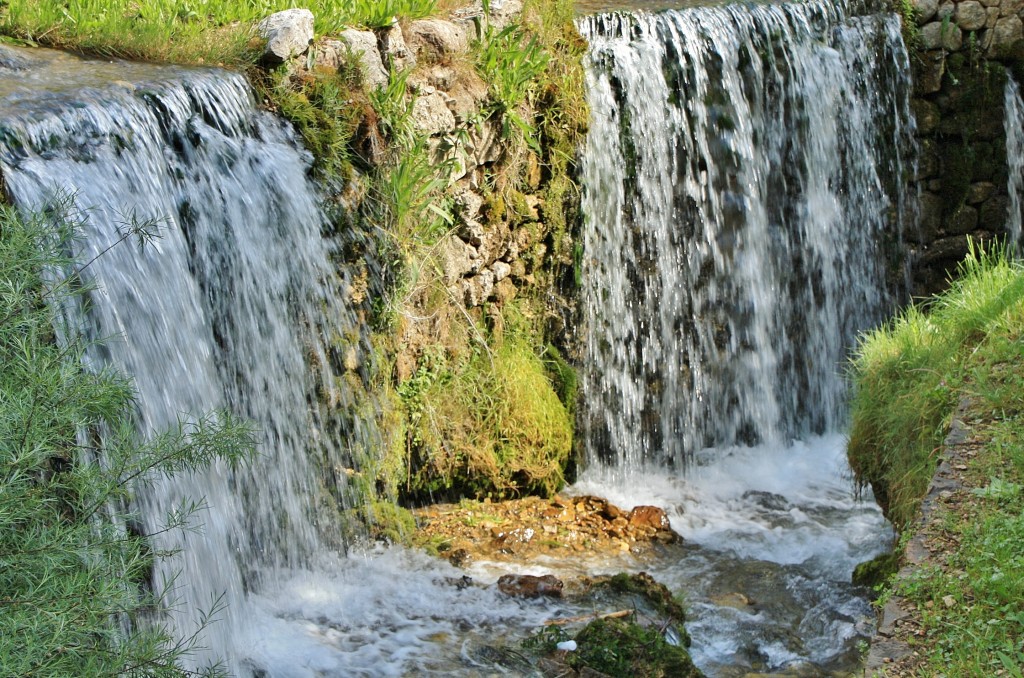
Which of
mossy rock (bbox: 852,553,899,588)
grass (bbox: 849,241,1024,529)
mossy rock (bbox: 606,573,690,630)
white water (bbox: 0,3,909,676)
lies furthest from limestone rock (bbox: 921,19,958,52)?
mossy rock (bbox: 606,573,690,630)

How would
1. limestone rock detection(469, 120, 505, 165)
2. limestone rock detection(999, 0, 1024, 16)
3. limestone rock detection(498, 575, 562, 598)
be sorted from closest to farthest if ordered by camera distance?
limestone rock detection(498, 575, 562, 598), limestone rock detection(469, 120, 505, 165), limestone rock detection(999, 0, 1024, 16)

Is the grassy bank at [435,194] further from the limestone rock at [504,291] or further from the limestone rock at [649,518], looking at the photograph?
the limestone rock at [649,518]

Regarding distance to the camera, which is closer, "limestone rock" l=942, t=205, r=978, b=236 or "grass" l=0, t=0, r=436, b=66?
"grass" l=0, t=0, r=436, b=66

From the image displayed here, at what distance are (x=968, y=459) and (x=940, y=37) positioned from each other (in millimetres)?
5479

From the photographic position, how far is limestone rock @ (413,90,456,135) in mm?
6105

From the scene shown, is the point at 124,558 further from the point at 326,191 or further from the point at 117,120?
the point at 326,191

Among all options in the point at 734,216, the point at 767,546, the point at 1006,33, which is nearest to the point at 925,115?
the point at 1006,33

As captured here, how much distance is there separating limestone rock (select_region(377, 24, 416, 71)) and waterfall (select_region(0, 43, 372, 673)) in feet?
2.69

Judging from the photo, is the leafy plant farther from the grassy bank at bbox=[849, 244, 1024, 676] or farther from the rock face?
the grassy bank at bbox=[849, 244, 1024, 676]

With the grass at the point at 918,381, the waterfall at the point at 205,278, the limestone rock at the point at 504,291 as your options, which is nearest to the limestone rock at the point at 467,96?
the limestone rock at the point at 504,291

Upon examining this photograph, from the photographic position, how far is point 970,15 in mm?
8656

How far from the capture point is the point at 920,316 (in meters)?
5.91

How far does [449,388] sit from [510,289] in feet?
2.54

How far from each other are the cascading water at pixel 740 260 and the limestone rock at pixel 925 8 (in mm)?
293
